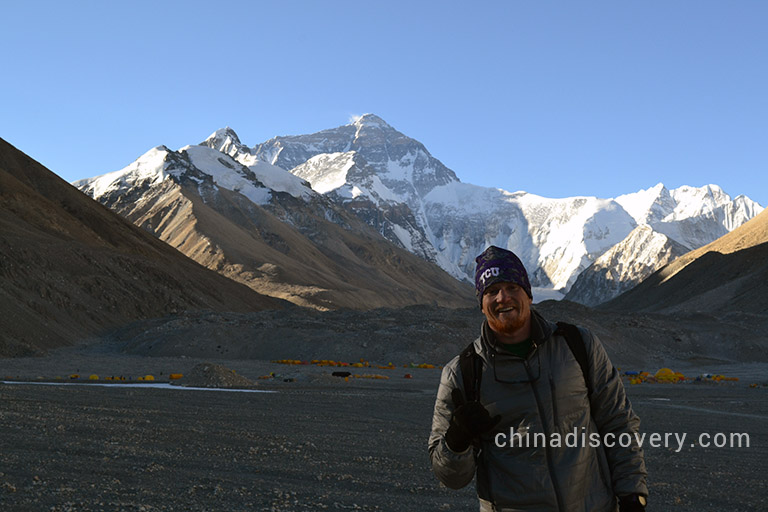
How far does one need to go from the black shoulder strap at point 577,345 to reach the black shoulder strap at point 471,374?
419 millimetres

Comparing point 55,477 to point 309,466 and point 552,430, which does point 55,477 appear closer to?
point 309,466

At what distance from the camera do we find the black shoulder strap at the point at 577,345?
3.80 m

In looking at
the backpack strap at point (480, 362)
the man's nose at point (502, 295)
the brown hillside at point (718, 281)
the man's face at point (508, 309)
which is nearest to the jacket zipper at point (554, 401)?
the backpack strap at point (480, 362)

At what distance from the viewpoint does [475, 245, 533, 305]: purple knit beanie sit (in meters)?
3.96

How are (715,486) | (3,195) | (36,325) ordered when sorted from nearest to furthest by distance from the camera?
1. (715,486)
2. (36,325)
3. (3,195)

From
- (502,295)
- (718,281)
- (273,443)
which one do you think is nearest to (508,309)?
(502,295)

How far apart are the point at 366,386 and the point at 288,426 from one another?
1307 cm

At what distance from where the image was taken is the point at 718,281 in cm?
9519

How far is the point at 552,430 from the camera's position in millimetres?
3758

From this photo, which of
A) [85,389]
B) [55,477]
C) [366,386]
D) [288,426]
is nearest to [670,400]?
[366,386]

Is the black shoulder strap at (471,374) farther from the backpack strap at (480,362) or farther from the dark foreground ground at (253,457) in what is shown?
the dark foreground ground at (253,457)

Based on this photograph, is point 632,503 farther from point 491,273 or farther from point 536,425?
point 491,273

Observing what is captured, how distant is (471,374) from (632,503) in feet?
3.03

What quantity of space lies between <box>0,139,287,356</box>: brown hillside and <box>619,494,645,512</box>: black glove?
38.5 metres
